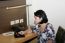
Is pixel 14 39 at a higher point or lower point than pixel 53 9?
lower

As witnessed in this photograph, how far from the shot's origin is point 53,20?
11.1 ft

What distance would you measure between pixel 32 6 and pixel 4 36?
97 centimetres

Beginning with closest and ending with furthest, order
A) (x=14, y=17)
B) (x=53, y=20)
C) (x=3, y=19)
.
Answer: (x=3, y=19)
(x=14, y=17)
(x=53, y=20)

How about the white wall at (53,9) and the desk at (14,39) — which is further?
the white wall at (53,9)

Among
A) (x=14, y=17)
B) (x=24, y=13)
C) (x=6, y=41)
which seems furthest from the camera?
(x=24, y=13)

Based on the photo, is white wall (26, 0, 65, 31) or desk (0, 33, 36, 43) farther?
white wall (26, 0, 65, 31)

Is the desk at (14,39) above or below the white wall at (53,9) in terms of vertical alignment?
below

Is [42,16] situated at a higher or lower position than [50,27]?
higher

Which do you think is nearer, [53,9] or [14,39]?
[14,39]

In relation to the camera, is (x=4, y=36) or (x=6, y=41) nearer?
(x=6, y=41)

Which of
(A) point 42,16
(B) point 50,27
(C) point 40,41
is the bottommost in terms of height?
(C) point 40,41

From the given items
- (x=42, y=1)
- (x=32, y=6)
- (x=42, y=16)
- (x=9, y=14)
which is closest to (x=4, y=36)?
(x=9, y=14)

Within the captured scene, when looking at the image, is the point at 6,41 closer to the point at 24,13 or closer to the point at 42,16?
the point at 42,16

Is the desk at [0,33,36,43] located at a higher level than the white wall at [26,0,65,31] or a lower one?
lower
